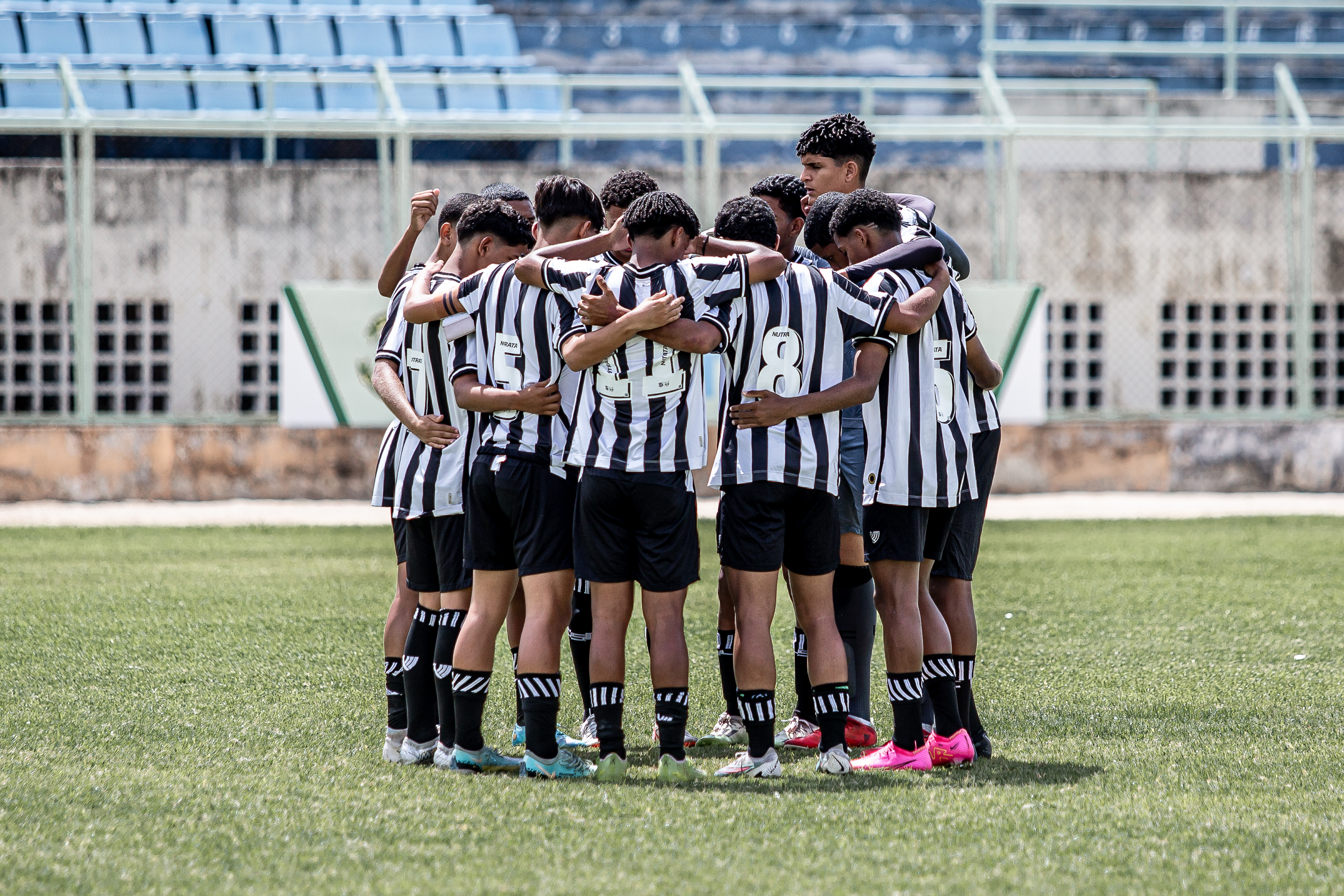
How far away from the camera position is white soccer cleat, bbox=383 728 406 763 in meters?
4.68

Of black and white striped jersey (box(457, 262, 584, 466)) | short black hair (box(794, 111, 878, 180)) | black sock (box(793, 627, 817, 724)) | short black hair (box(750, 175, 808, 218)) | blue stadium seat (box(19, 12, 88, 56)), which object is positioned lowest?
black sock (box(793, 627, 817, 724))

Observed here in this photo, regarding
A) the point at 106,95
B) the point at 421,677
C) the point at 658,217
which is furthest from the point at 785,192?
the point at 106,95

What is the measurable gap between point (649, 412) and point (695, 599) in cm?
432

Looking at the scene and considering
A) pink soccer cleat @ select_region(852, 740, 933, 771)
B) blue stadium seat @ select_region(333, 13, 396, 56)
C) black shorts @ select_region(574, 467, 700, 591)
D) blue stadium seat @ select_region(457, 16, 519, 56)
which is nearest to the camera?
black shorts @ select_region(574, 467, 700, 591)

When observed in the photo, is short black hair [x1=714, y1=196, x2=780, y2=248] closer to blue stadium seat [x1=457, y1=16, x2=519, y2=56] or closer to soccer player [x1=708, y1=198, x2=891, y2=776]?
soccer player [x1=708, y1=198, x2=891, y2=776]

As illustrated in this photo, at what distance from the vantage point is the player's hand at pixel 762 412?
4.43 meters

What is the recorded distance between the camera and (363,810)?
398 centimetres

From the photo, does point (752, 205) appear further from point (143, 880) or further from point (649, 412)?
point (143, 880)

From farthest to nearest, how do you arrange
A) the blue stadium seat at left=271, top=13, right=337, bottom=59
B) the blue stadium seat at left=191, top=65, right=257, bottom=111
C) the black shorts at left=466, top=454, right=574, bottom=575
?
the blue stadium seat at left=271, top=13, right=337, bottom=59, the blue stadium seat at left=191, top=65, right=257, bottom=111, the black shorts at left=466, top=454, right=574, bottom=575

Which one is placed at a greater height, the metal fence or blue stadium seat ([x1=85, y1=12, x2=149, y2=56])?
blue stadium seat ([x1=85, y1=12, x2=149, y2=56])

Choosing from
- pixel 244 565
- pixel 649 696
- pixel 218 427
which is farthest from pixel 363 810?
pixel 218 427

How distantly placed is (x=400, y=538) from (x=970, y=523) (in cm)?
197

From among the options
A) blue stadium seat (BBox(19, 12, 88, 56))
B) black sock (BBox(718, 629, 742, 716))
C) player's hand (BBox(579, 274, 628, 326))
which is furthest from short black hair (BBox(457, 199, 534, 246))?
blue stadium seat (BBox(19, 12, 88, 56))

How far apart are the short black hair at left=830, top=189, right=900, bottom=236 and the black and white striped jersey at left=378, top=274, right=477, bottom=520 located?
1.30 meters
